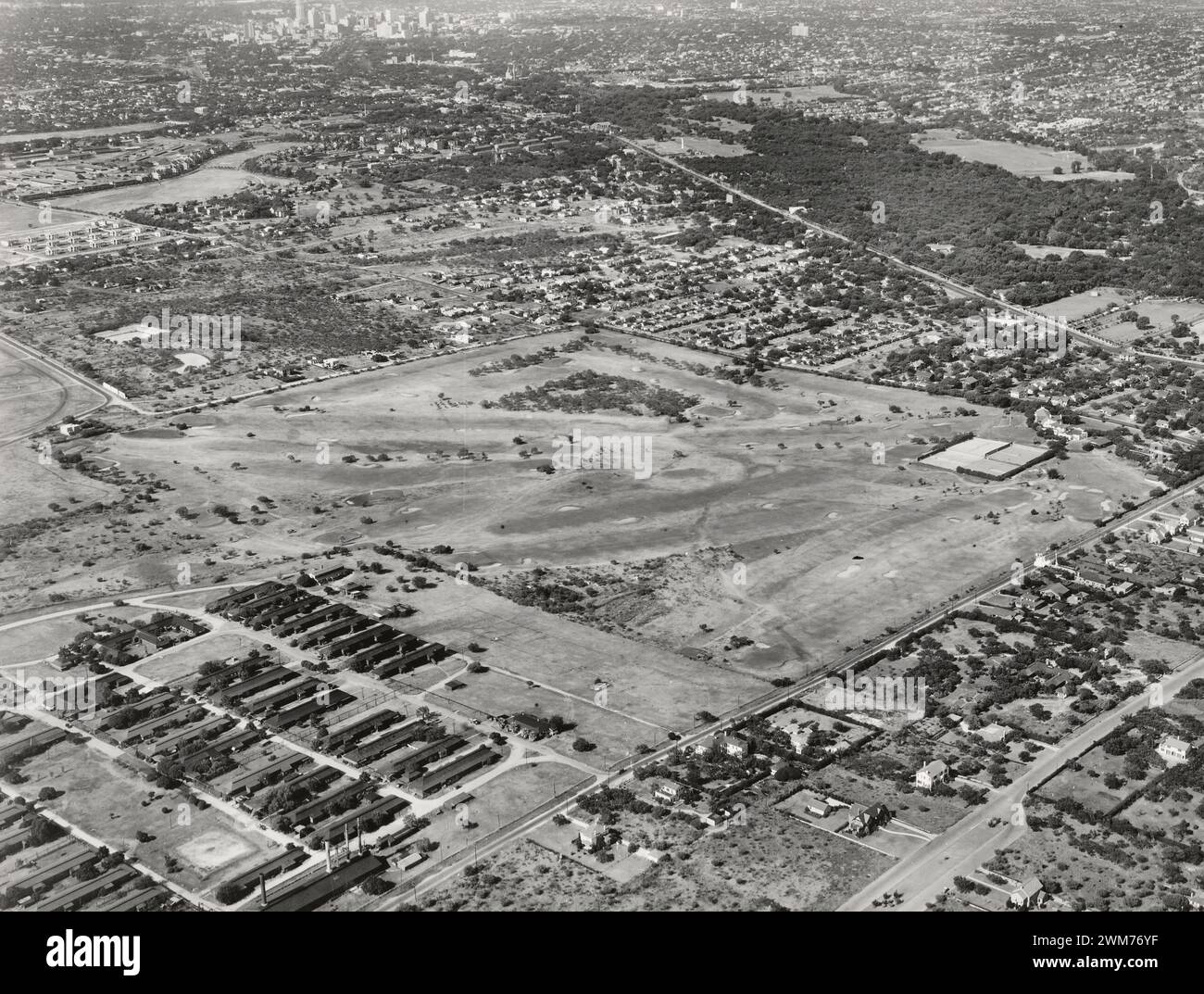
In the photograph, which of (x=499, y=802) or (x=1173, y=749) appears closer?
(x=499, y=802)

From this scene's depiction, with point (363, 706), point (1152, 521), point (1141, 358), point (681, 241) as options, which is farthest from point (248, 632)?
point (681, 241)

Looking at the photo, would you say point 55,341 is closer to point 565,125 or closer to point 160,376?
point 160,376

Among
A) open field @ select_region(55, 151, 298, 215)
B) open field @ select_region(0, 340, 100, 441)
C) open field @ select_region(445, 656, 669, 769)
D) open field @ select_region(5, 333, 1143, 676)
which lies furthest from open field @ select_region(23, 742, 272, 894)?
open field @ select_region(55, 151, 298, 215)

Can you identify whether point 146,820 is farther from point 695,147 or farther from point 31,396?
point 695,147

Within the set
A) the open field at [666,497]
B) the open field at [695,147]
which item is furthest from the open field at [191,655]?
the open field at [695,147]

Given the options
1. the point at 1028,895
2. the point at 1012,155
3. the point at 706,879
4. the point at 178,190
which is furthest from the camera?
the point at 1012,155

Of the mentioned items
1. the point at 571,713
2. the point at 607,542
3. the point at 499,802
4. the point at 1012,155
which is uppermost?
the point at 1012,155

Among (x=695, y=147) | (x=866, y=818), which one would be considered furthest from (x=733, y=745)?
(x=695, y=147)

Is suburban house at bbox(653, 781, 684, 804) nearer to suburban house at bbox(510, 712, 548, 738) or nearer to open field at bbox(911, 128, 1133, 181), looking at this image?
suburban house at bbox(510, 712, 548, 738)

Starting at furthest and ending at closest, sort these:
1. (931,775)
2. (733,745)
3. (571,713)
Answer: (571,713)
(733,745)
(931,775)
